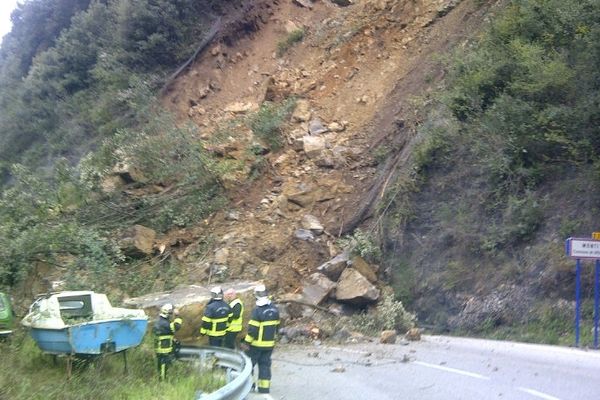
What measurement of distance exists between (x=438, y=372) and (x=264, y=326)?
2822 millimetres

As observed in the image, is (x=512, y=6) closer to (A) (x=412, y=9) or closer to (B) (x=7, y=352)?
(A) (x=412, y=9)

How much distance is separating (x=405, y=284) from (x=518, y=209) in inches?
128

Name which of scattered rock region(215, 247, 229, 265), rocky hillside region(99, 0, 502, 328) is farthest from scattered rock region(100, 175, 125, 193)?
scattered rock region(215, 247, 229, 265)

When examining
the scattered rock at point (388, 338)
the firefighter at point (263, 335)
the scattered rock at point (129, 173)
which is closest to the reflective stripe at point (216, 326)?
the firefighter at point (263, 335)

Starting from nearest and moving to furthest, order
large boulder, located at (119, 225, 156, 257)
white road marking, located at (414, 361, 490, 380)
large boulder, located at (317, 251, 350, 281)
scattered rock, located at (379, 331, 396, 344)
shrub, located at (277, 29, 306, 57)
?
white road marking, located at (414, 361, 490, 380) < scattered rock, located at (379, 331, 396, 344) < large boulder, located at (317, 251, 350, 281) < large boulder, located at (119, 225, 156, 257) < shrub, located at (277, 29, 306, 57)

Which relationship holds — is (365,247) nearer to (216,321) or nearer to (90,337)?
(216,321)

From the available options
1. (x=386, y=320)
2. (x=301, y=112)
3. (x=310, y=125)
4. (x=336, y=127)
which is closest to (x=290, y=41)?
(x=301, y=112)

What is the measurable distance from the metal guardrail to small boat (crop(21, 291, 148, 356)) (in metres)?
1.28

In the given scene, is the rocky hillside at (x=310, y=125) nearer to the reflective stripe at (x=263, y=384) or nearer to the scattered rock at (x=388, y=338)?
Result: the scattered rock at (x=388, y=338)

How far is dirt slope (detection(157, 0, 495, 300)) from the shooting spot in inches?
803

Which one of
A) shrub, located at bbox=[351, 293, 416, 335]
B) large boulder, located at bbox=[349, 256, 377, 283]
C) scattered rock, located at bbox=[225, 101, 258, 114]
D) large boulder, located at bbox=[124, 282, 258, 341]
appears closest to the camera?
large boulder, located at bbox=[124, 282, 258, 341]

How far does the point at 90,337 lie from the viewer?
9.07 metres

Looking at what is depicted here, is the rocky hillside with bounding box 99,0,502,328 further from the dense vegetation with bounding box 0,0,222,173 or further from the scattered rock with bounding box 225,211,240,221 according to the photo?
the dense vegetation with bounding box 0,0,222,173

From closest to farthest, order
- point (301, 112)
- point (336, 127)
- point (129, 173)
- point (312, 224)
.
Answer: point (312, 224), point (129, 173), point (336, 127), point (301, 112)
